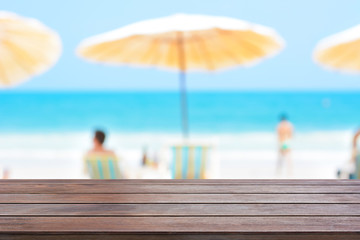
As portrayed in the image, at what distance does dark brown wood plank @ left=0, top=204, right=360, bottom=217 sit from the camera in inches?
47.4

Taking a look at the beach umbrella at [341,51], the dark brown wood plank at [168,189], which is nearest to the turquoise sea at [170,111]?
the beach umbrella at [341,51]

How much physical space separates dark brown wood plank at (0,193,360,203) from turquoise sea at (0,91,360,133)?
928 inches

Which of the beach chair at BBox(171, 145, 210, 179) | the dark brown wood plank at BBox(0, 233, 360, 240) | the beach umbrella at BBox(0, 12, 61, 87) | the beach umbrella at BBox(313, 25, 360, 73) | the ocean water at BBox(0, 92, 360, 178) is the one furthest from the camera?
the ocean water at BBox(0, 92, 360, 178)

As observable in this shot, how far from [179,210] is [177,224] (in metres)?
0.13

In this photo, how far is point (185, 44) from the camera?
5320 millimetres

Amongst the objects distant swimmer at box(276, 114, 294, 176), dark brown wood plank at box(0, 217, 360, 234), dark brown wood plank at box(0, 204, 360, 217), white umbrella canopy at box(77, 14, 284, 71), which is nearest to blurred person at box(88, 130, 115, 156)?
white umbrella canopy at box(77, 14, 284, 71)

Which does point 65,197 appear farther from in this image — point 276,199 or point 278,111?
point 278,111

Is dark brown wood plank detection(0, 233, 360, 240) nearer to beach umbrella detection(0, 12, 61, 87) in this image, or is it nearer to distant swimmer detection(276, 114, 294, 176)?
beach umbrella detection(0, 12, 61, 87)

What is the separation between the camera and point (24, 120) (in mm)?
28391

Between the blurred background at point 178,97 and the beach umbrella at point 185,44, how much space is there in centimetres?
295

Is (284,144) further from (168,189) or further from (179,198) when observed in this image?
(179,198)

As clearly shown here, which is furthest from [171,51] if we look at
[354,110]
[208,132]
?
[354,110]

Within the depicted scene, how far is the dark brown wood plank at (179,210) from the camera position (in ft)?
3.95

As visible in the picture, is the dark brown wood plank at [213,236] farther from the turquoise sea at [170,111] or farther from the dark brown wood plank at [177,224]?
the turquoise sea at [170,111]
